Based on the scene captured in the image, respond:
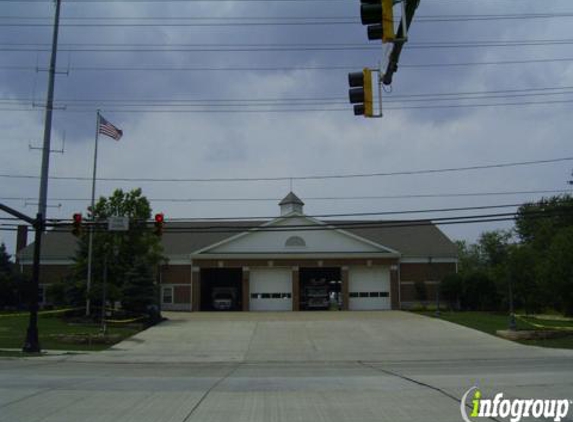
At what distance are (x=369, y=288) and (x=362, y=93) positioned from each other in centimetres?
4369

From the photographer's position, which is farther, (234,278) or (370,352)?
(234,278)

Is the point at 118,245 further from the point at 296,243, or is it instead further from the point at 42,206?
the point at 296,243

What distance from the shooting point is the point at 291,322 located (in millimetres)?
39531

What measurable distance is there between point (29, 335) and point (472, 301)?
38182mm

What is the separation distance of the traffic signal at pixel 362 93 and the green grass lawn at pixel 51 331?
2154 cm

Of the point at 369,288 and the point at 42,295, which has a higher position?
the point at 369,288

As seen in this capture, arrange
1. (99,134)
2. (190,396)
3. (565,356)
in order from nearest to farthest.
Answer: (190,396) < (565,356) < (99,134)

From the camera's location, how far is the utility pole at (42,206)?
2611cm

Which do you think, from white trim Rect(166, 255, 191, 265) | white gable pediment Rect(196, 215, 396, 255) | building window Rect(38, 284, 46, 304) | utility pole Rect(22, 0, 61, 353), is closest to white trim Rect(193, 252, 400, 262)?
white gable pediment Rect(196, 215, 396, 255)

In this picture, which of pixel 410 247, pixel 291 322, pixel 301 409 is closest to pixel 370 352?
pixel 291 322

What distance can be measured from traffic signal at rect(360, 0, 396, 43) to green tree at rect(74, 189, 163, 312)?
112 feet

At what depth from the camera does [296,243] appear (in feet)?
173

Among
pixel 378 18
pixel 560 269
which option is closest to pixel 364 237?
pixel 560 269

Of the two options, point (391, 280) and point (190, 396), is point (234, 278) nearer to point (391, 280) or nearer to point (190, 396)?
point (391, 280)
